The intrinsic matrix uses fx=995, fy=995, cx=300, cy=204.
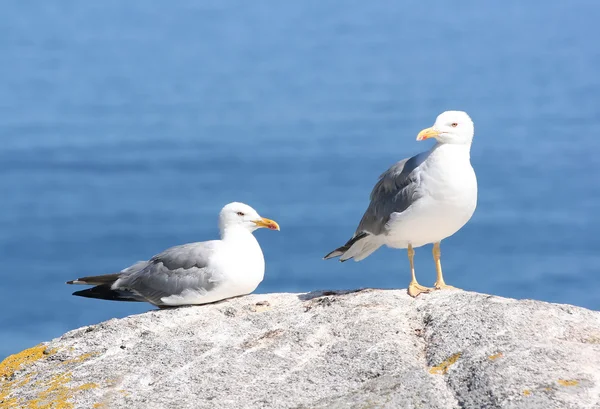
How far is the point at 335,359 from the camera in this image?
20.4 feet

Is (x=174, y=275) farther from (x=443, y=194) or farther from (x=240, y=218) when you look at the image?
(x=443, y=194)

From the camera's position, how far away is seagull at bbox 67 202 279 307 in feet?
28.8

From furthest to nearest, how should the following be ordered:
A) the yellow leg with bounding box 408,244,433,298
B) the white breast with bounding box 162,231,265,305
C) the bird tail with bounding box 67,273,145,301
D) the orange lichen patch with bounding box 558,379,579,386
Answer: the bird tail with bounding box 67,273,145,301 → the white breast with bounding box 162,231,265,305 → the yellow leg with bounding box 408,244,433,298 → the orange lichen patch with bounding box 558,379,579,386

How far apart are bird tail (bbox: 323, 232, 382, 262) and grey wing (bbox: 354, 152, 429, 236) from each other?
10cm

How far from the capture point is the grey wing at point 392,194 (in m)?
8.57

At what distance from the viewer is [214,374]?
6.19m

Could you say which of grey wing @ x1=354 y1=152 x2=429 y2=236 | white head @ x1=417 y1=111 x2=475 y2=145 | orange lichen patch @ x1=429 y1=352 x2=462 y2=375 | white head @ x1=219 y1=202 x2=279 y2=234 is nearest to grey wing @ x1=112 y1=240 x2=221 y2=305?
white head @ x1=219 y1=202 x2=279 y2=234

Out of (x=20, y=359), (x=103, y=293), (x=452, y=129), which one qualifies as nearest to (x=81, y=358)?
(x=20, y=359)

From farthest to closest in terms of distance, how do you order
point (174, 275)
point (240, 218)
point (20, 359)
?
point (240, 218) < point (174, 275) < point (20, 359)

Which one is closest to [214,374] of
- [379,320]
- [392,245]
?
[379,320]

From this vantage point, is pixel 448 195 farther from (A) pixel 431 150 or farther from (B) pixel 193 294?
(B) pixel 193 294

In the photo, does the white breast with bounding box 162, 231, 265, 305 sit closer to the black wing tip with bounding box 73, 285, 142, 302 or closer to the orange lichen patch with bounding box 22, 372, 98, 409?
the black wing tip with bounding box 73, 285, 142, 302

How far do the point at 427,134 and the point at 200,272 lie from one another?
7.79ft

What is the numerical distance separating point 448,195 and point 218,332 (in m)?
2.44
